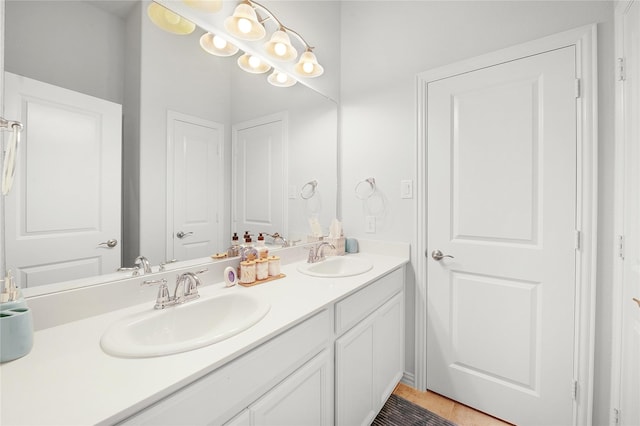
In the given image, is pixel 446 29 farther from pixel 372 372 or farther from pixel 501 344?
pixel 372 372

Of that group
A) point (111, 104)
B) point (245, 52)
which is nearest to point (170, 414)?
point (111, 104)

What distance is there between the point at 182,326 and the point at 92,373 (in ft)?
1.22

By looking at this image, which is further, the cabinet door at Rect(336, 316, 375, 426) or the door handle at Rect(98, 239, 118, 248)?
the cabinet door at Rect(336, 316, 375, 426)

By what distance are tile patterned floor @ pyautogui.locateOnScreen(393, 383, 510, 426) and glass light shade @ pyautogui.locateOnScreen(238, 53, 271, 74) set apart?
7.01ft

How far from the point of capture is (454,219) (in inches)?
67.0

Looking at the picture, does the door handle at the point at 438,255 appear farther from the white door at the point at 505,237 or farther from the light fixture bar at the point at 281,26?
the light fixture bar at the point at 281,26

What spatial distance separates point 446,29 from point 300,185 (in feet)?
4.33

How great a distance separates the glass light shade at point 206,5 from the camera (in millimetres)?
1220

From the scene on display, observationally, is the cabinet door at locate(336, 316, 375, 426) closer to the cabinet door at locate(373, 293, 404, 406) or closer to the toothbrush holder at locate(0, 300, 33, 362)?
the cabinet door at locate(373, 293, 404, 406)

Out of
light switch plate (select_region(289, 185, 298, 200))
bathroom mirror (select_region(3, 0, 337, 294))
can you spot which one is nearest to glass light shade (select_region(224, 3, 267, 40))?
bathroom mirror (select_region(3, 0, 337, 294))

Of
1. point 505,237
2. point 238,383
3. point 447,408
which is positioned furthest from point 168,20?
point 447,408

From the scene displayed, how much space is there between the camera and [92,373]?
645mm

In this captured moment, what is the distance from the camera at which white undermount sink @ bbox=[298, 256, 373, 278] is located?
169cm

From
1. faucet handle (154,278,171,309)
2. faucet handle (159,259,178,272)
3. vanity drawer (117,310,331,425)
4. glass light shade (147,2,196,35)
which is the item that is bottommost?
vanity drawer (117,310,331,425)
